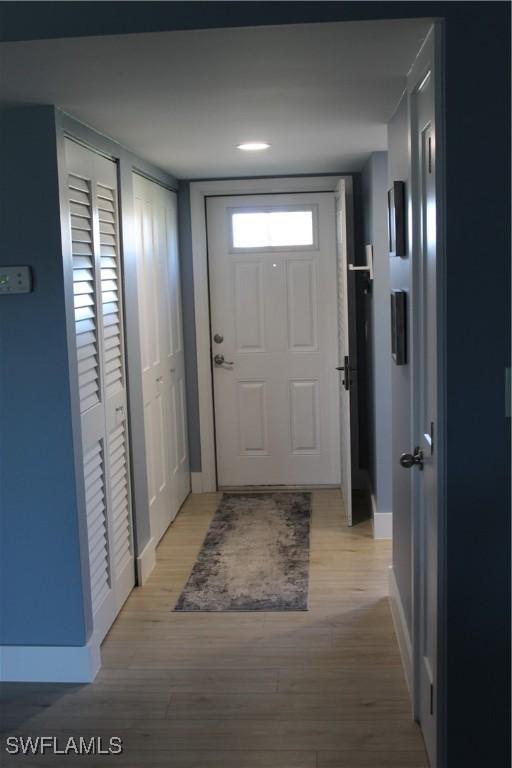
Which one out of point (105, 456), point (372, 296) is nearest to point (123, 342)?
point (105, 456)

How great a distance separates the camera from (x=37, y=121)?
280 centimetres

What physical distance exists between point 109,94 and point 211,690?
82.9 inches

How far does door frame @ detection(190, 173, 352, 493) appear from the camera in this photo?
5141 millimetres

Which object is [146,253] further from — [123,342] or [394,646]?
[394,646]

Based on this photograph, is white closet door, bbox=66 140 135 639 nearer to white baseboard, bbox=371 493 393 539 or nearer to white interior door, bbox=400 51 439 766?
white interior door, bbox=400 51 439 766

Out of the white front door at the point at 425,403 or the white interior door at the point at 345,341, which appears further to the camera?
the white interior door at the point at 345,341

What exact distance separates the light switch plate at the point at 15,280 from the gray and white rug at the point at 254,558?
164cm

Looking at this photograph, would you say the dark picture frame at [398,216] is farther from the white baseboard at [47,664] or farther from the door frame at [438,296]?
the white baseboard at [47,664]

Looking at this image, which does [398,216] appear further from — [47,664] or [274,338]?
[274,338]

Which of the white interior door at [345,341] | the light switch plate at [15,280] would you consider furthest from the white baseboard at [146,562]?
the light switch plate at [15,280]

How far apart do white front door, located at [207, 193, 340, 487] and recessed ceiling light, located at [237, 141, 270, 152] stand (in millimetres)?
1262

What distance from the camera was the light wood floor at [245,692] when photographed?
2.58m

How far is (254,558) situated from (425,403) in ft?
6.51

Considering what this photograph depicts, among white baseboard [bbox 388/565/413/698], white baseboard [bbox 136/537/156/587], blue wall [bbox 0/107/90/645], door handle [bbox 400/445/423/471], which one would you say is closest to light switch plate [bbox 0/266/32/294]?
blue wall [bbox 0/107/90/645]
